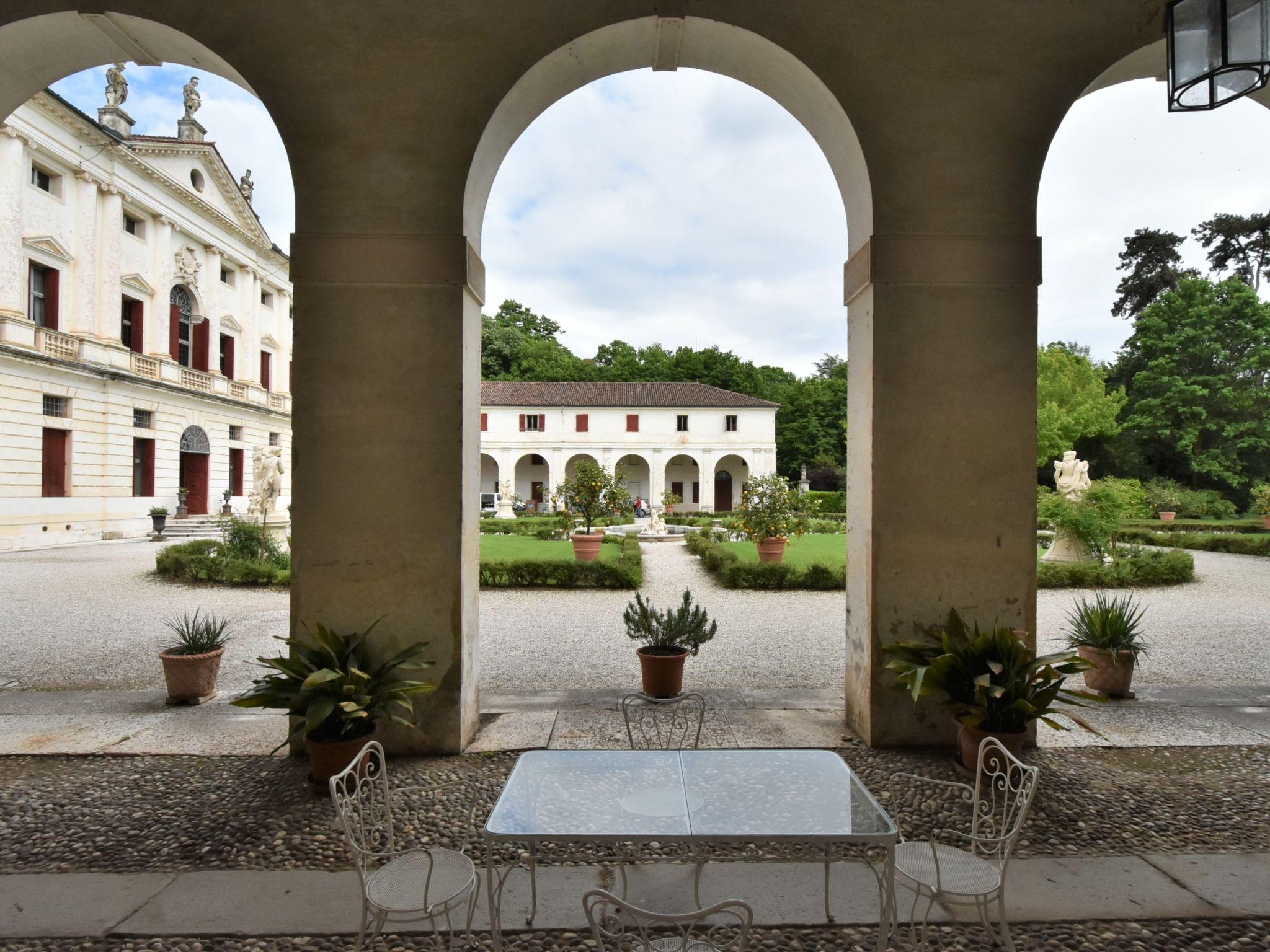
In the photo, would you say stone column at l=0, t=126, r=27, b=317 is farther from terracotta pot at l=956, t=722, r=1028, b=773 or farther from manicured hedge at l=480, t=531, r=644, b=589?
terracotta pot at l=956, t=722, r=1028, b=773

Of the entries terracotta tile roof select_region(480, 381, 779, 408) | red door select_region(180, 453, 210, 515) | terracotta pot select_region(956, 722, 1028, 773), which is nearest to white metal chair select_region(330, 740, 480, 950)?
terracotta pot select_region(956, 722, 1028, 773)

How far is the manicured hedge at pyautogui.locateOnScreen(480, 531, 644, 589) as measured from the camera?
1184 centimetres

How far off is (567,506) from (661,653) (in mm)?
12300

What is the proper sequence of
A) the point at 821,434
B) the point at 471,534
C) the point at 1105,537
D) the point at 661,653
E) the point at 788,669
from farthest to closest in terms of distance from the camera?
the point at 821,434 → the point at 1105,537 → the point at 788,669 → the point at 661,653 → the point at 471,534

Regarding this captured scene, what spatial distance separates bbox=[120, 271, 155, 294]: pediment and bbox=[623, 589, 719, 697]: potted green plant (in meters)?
23.4

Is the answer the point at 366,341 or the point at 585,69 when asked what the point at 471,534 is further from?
the point at 585,69

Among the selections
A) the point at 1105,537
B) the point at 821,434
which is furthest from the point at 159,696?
the point at 821,434

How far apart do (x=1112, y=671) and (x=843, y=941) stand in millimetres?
4017

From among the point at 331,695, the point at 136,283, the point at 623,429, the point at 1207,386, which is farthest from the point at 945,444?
the point at 1207,386

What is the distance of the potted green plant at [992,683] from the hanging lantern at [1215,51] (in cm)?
269

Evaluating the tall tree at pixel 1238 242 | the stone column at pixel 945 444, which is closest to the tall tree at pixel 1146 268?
the tall tree at pixel 1238 242

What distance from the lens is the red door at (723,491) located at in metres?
41.8

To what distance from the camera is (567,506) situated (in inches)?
678

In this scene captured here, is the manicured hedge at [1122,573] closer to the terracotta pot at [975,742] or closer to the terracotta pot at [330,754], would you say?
the terracotta pot at [975,742]
